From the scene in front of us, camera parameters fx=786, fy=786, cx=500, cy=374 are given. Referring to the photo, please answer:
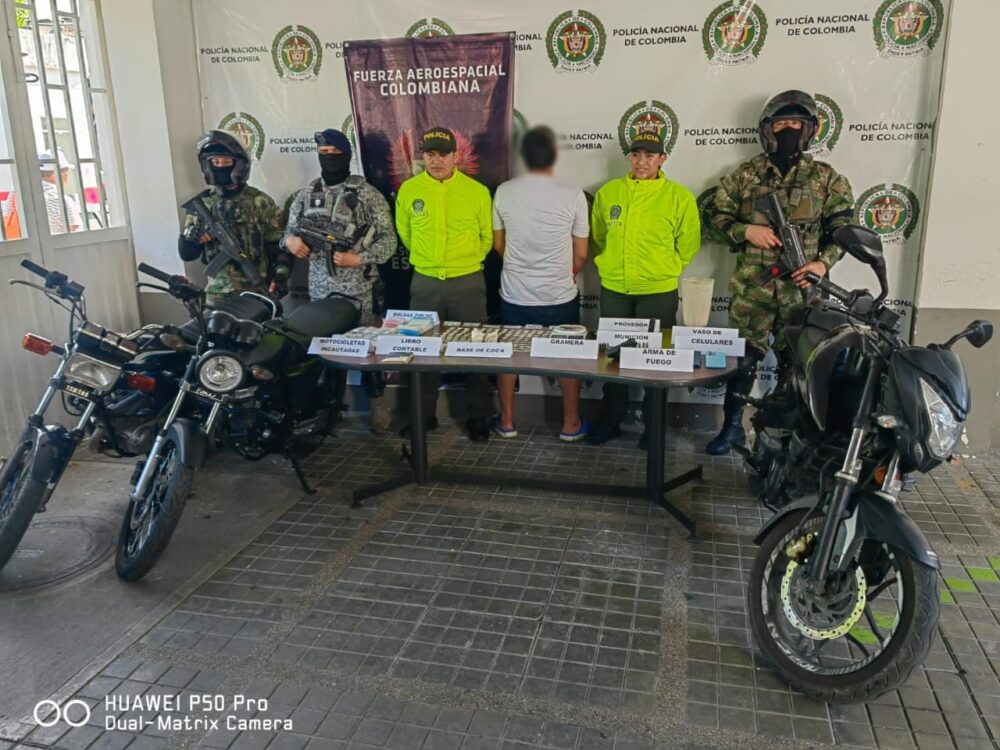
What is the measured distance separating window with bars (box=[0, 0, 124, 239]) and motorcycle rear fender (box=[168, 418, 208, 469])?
6.19ft

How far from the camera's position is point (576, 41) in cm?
429

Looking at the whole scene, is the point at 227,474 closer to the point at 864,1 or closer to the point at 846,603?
the point at 846,603

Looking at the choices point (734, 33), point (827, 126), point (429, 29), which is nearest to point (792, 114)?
point (827, 126)

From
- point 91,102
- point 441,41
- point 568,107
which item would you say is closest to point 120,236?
point 91,102

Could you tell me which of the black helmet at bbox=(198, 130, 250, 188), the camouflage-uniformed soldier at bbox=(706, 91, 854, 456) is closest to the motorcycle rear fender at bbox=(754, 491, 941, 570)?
the camouflage-uniformed soldier at bbox=(706, 91, 854, 456)

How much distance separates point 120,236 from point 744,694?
4.35 meters

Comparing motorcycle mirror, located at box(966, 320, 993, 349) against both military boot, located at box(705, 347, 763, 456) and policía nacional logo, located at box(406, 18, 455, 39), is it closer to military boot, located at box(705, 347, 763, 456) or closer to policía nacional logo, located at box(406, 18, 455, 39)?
military boot, located at box(705, 347, 763, 456)

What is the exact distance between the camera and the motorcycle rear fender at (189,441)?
2.94 metres

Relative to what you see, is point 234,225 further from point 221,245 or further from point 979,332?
point 979,332

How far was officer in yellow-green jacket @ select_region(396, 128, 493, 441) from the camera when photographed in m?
4.18

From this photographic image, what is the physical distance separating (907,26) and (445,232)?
2547 millimetres

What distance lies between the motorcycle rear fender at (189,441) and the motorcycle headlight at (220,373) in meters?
0.17

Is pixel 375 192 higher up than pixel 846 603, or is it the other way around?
pixel 375 192

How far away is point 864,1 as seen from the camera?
3934 millimetres
